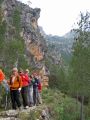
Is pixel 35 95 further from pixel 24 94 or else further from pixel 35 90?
pixel 24 94

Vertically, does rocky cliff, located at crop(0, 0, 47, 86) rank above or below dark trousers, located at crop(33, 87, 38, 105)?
above

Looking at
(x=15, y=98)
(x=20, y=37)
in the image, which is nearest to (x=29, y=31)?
(x=20, y=37)

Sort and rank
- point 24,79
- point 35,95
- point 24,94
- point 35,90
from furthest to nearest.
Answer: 1. point 35,90
2. point 35,95
3. point 24,94
4. point 24,79

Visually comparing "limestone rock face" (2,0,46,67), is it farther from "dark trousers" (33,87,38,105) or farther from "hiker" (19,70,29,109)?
"hiker" (19,70,29,109)

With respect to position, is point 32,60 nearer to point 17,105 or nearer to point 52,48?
point 52,48

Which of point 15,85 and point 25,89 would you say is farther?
point 25,89

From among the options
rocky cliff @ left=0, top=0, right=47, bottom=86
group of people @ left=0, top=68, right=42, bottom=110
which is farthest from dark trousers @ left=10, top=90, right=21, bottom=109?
rocky cliff @ left=0, top=0, right=47, bottom=86

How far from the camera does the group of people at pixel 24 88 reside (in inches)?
798

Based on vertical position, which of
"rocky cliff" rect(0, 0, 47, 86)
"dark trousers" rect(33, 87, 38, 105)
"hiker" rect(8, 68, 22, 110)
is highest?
"rocky cliff" rect(0, 0, 47, 86)

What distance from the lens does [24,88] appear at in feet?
72.9

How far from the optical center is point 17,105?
69.4 feet

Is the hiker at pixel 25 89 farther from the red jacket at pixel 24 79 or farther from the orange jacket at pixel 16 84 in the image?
the orange jacket at pixel 16 84

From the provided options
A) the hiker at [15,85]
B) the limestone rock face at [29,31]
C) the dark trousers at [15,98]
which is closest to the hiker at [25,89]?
the dark trousers at [15,98]

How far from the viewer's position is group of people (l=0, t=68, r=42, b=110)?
20.3m
